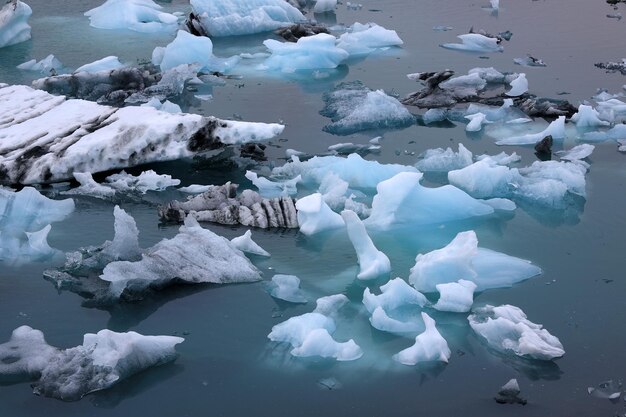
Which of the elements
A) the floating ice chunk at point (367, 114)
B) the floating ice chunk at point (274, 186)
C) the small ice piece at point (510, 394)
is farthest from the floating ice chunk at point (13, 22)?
the small ice piece at point (510, 394)

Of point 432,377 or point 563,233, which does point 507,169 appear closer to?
point 563,233

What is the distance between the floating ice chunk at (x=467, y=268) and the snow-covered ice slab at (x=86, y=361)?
4.35 ft

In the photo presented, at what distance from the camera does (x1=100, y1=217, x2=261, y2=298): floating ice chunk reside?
463 centimetres

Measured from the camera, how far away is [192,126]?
629 cm

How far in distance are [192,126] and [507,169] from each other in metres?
2.06

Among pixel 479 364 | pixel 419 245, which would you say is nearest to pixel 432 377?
pixel 479 364

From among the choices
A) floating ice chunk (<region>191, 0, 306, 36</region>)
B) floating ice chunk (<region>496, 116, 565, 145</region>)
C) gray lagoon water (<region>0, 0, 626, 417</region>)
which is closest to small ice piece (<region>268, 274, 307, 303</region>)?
gray lagoon water (<region>0, 0, 626, 417</region>)

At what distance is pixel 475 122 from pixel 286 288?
3168 millimetres

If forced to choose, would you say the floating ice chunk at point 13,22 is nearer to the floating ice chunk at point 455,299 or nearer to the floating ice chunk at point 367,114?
the floating ice chunk at point 367,114

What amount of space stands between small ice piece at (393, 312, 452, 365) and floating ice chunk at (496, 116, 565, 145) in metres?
3.20

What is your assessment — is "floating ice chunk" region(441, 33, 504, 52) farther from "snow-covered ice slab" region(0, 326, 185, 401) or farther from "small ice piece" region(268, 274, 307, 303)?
"snow-covered ice slab" region(0, 326, 185, 401)

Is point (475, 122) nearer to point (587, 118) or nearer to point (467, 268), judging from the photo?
point (587, 118)

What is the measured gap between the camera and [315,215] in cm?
539

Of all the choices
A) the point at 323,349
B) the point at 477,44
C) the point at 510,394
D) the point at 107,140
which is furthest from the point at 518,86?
the point at 510,394
